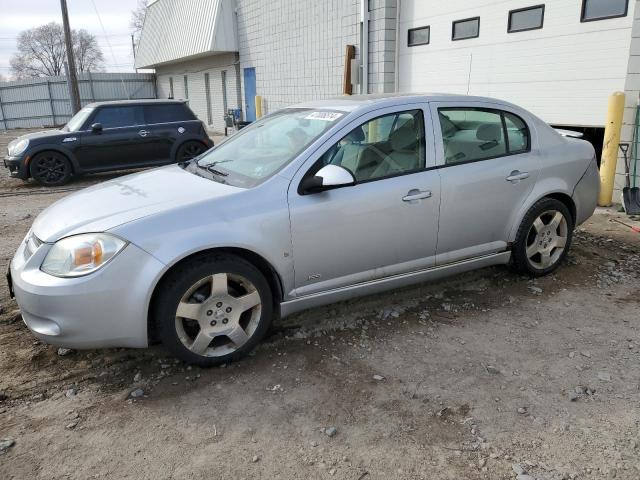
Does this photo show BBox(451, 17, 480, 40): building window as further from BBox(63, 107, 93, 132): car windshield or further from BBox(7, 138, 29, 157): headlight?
BBox(7, 138, 29, 157): headlight

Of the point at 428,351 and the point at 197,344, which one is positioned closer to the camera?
the point at 197,344

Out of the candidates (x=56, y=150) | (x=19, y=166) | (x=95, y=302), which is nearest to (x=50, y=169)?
(x=56, y=150)

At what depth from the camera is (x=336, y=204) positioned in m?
3.43

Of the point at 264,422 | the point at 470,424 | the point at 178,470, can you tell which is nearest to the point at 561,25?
the point at 470,424

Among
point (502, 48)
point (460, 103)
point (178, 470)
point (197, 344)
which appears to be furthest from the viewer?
point (502, 48)

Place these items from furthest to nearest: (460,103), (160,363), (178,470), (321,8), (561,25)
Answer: (321,8) < (561,25) < (460,103) < (160,363) < (178,470)

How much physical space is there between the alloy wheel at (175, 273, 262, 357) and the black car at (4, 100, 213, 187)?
8.05 m

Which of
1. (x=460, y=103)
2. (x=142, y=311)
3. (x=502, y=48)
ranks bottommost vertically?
(x=142, y=311)

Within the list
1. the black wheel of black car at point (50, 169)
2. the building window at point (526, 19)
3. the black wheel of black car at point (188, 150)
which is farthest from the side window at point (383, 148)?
the black wheel of black car at point (50, 169)

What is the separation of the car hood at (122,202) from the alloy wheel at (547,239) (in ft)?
8.63

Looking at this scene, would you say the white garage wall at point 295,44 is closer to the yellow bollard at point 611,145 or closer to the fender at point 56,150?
the fender at point 56,150

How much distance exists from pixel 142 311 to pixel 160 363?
0.57 m

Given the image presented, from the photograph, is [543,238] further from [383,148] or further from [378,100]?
[378,100]

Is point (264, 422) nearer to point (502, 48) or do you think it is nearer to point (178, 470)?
point (178, 470)
